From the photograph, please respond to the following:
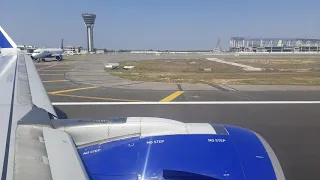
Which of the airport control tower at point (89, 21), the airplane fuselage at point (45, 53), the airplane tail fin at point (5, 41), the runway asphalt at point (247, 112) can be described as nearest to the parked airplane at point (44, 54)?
the airplane fuselage at point (45, 53)

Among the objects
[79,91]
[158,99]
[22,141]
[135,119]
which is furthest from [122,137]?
[79,91]

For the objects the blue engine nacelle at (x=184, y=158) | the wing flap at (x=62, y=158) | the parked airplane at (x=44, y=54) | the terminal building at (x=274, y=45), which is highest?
the terminal building at (x=274, y=45)

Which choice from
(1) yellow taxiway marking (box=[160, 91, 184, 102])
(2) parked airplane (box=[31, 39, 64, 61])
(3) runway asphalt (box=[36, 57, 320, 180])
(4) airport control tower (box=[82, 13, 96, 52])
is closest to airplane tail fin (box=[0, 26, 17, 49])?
(3) runway asphalt (box=[36, 57, 320, 180])

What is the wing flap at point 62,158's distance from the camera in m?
1.52

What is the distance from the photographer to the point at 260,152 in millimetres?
2410

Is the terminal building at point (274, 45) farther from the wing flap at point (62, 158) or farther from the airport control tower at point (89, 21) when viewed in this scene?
the wing flap at point (62, 158)

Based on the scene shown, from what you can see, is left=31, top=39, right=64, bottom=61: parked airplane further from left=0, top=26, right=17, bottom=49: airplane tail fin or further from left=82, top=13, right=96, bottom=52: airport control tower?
left=82, top=13, right=96, bottom=52: airport control tower

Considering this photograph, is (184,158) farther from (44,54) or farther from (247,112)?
(44,54)

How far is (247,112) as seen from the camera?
8.64 meters

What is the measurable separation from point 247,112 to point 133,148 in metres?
6.91

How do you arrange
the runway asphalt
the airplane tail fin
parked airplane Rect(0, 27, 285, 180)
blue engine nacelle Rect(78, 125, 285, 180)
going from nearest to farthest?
1. parked airplane Rect(0, 27, 285, 180)
2. blue engine nacelle Rect(78, 125, 285, 180)
3. the runway asphalt
4. the airplane tail fin

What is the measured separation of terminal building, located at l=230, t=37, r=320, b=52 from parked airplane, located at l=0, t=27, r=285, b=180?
5523 inches

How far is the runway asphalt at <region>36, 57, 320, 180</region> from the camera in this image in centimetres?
521

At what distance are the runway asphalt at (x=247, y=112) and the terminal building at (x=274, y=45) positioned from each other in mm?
131157
